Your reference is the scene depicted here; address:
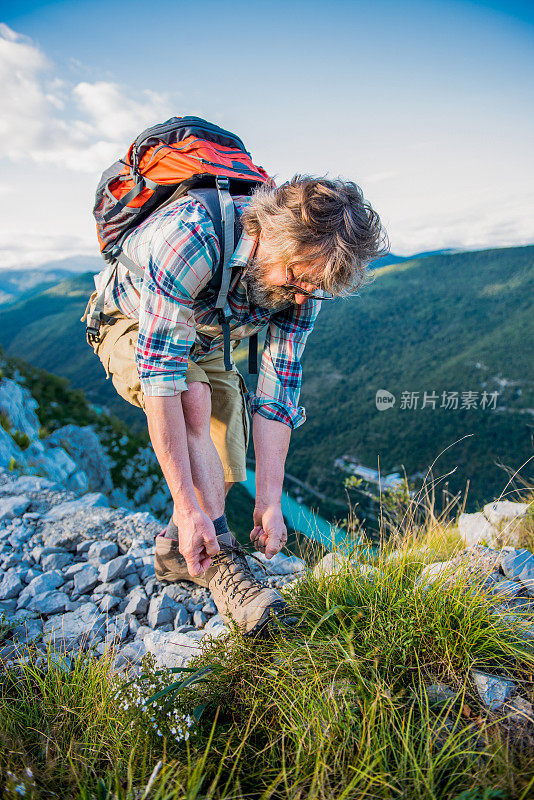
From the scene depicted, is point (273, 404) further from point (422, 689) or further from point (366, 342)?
point (366, 342)

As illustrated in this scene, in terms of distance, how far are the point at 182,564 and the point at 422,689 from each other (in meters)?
1.64

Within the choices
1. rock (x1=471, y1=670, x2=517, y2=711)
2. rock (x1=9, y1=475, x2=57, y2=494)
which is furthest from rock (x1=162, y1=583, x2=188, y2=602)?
rock (x1=9, y1=475, x2=57, y2=494)

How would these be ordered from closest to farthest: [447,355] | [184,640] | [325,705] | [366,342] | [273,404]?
[325,705], [184,640], [273,404], [447,355], [366,342]

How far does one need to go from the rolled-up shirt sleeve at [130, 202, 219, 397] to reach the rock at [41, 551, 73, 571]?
1.92m

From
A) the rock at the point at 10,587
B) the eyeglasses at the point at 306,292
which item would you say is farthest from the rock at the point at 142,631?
the eyeglasses at the point at 306,292

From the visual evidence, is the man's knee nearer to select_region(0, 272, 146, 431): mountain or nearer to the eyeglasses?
the eyeglasses

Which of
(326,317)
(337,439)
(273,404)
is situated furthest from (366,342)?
(273,404)

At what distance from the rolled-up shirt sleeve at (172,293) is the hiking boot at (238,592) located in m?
0.92

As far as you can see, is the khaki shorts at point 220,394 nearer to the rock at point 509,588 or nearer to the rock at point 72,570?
the rock at point 72,570

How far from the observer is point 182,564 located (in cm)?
273

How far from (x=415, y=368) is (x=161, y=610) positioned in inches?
3109

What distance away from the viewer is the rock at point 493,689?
1.51 metres

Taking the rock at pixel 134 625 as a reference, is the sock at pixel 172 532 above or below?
above
